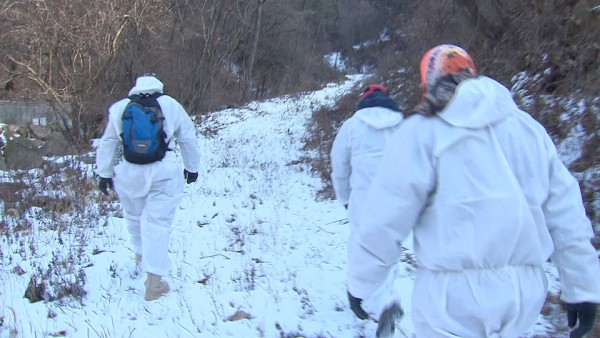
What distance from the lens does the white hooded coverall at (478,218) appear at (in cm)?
173

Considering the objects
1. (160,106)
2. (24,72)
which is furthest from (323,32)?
(160,106)

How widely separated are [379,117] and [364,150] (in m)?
0.28

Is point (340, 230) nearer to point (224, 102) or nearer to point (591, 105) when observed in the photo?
point (591, 105)

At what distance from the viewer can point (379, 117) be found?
406 cm

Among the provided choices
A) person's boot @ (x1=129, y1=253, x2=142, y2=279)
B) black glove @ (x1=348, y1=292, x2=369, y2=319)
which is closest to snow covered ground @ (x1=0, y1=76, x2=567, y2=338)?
person's boot @ (x1=129, y1=253, x2=142, y2=279)

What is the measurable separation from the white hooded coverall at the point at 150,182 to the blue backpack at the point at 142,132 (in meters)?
0.08

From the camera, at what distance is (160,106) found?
14.6 ft

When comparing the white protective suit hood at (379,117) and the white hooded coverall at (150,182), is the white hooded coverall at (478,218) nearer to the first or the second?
the white protective suit hood at (379,117)

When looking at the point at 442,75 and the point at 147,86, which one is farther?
the point at 147,86

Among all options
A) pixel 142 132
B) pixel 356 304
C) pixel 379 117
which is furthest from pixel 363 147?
pixel 356 304

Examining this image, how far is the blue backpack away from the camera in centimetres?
427

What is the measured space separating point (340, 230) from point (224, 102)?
1835 centimetres

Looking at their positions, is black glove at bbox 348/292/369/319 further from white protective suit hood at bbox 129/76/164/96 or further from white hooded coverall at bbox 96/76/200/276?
white protective suit hood at bbox 129/76/164/96

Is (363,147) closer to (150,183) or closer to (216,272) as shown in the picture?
(150,183)
